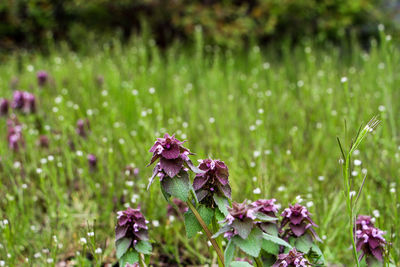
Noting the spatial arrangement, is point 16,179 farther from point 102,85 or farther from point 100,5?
point 100,5

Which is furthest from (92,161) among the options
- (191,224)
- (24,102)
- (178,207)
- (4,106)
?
(191,224)

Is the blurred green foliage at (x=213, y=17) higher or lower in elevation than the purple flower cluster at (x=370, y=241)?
higher

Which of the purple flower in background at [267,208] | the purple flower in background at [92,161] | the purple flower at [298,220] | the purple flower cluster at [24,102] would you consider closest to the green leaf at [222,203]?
the purple flower in background at [267,208]

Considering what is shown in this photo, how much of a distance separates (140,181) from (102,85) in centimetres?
188

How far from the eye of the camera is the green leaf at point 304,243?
1.41m

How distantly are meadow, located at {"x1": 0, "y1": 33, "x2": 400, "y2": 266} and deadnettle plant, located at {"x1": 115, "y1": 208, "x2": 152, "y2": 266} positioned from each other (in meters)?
0.14

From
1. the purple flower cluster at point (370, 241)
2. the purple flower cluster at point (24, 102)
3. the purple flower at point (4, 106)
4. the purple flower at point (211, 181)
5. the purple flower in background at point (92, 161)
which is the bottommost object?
the purple flower cluster at point (370, 241)

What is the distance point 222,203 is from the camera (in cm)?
133

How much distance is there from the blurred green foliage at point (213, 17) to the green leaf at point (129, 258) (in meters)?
4.21

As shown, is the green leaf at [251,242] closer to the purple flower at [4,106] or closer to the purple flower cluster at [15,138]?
the purple flower cluster at [15,138]

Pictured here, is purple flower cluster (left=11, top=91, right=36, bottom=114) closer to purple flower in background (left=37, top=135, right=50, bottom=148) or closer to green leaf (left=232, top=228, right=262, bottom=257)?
purple flower in background (left=37, top=135, right=50, bottom=148)

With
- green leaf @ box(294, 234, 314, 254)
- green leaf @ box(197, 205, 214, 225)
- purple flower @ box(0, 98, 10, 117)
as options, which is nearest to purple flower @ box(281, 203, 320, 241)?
green leaf @ box(294, 234, 314, 254)

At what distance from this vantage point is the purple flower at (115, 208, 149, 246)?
4.54ft

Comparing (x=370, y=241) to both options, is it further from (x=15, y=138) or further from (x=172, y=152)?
(x=15, y=138)
